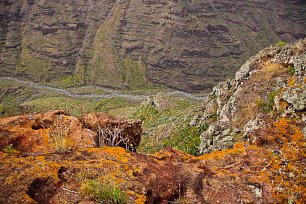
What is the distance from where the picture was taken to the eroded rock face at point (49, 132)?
7.35 meters

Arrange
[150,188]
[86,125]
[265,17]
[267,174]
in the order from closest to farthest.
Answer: [150,188] < [267,174] < [86,125] < [265,17]

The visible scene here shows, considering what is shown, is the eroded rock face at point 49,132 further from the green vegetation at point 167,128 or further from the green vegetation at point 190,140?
the green vegetation at point 167,128

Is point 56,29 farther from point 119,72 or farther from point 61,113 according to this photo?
point 61,113

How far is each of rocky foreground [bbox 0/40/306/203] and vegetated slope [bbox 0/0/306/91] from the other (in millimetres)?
127011

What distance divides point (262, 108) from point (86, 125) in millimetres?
8349

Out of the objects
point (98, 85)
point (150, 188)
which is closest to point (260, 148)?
point (150, 188)

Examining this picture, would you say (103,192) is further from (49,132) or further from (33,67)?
(33,67)

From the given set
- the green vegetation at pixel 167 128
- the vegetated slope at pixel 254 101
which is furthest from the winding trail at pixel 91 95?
the vegetated slope at pixel 254 101

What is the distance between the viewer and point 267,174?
22.3ft

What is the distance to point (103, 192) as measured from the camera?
5516mm

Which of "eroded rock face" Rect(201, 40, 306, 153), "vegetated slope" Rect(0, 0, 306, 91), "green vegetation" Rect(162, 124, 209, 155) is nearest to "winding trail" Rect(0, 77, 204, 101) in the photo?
"vegetated slope" Rect(0, 0, 306, 91)

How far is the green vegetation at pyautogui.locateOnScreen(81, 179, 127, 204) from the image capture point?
17.9ft

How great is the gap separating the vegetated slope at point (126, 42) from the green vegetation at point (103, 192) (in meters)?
130

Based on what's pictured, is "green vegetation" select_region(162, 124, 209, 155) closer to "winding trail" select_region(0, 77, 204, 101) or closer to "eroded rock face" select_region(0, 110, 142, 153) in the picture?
"eroded rock face" select_region(0, 110, 142, 153)
